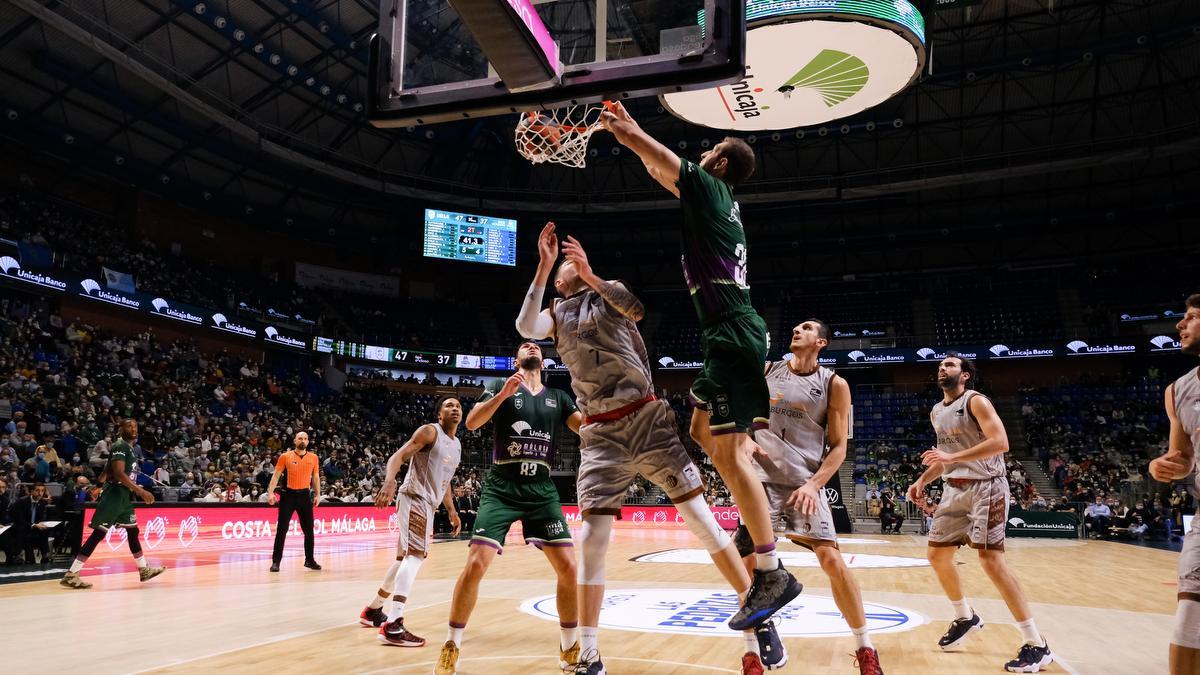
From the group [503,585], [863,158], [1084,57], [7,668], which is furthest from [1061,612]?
[863,158]

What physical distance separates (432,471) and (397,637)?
184cm

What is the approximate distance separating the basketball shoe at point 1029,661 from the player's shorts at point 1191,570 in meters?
2.16

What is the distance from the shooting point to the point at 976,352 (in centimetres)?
3170

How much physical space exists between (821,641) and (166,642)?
483 cm

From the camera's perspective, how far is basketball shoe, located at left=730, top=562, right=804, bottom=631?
12.2 feet

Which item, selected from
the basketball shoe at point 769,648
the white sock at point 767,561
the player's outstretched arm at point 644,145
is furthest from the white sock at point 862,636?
the player's outstretched arm at point 644,145

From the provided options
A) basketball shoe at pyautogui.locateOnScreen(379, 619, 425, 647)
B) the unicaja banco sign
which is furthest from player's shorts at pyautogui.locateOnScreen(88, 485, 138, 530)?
the unicaja banco sign

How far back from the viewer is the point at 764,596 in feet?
12.3

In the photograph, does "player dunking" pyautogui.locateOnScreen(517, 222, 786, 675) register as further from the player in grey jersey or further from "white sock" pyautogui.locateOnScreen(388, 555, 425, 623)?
"white sock" pyautogui.locateOnScreen(388, 555, 425, 623)

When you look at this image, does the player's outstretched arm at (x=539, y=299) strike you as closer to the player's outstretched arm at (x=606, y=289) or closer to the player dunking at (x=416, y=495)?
the player's outstretched arm at (x=606, y=289)

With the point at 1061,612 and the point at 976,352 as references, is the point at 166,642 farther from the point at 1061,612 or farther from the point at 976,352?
the point at 976,352

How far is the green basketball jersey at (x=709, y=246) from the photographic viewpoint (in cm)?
388

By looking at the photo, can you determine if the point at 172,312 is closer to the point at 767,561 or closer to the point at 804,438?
the point at 804,438

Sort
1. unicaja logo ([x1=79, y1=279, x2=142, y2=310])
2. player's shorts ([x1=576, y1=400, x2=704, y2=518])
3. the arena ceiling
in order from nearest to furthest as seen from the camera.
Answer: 1. player's shorts ([x1=576, y1=400, x2=704, y2=518])
2. the arena ceiling
3. unicaja logo ([x1=79, y1=279, x2=142, y2=310])
